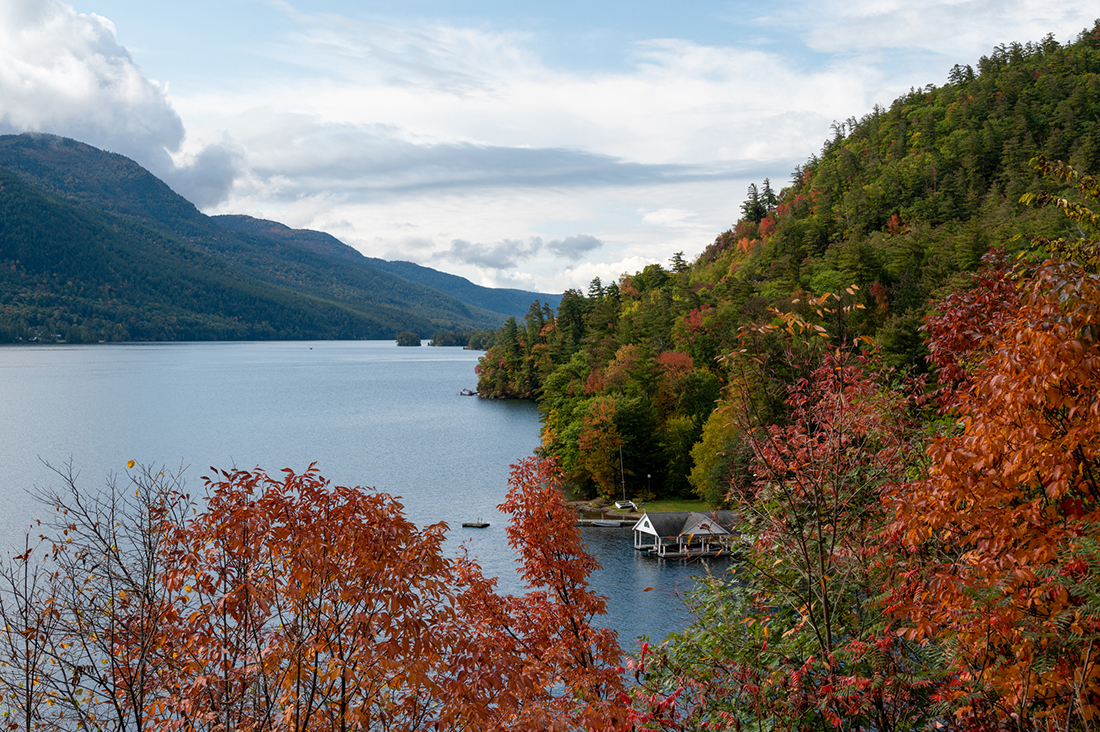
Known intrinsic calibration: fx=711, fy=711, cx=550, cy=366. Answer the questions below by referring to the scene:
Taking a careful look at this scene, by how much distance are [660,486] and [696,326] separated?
17913 millimetres

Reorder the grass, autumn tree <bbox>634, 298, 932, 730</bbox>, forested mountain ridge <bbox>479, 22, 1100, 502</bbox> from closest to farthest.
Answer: autumn tree <bbox>634, 298, 932, 730</bbox>
the grass
forested mountain ridge <bbox>479, 22, 1100, 502</bbox>

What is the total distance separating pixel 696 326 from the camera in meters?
65.3

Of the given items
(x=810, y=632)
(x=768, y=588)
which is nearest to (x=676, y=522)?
(x=768, y=588)

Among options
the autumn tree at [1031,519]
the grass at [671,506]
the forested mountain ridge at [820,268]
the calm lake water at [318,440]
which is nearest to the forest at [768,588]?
the autumn tree at [1031,519]

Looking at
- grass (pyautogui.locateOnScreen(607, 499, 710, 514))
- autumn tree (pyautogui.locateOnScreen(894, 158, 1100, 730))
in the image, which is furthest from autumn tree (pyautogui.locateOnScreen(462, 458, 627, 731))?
grass (pyautogui.locateOnScreen(607, 499, 710, 514))

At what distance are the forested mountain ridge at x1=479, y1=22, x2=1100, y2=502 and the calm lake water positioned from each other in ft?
22.9

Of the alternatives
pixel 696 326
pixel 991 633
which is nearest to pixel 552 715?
pixel 991 633

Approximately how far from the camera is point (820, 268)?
6669 cm

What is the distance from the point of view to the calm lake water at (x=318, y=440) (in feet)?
122

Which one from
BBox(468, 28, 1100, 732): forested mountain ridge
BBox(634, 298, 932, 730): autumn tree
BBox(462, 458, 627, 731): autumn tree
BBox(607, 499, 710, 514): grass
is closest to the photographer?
BBox(468, 28, 1100, 732): forested mountain ridge

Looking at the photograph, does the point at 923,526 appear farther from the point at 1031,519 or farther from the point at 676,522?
the point at 676,522

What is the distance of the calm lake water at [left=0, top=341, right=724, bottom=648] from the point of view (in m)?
37.2

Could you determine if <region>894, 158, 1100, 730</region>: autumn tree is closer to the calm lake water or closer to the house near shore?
the calm lake water

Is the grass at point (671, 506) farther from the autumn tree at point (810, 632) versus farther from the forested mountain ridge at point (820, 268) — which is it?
the autumn tree at point (810, 632)
